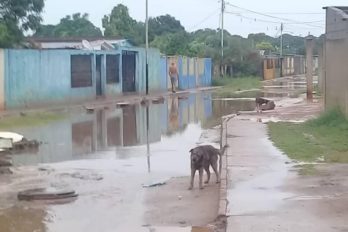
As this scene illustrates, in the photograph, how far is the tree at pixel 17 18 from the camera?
31797 mm

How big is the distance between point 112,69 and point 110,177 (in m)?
25.5

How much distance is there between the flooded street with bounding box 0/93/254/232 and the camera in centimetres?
945

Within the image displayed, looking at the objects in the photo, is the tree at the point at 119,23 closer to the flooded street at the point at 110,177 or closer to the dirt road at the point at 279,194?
the flooded street at the point at 110,177

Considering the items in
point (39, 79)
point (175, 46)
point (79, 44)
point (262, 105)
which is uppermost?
point (175, 46)

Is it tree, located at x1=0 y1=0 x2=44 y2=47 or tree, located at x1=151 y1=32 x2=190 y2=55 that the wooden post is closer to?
tree, located at x1=0 y1=0 x2=44 y2=47

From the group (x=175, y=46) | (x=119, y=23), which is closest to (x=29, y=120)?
(x=175, y=46)

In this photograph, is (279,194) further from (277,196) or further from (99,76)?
(99,76)

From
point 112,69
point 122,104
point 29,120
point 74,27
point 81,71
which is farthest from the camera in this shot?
point 74,27

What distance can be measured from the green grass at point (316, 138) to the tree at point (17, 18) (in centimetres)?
1576

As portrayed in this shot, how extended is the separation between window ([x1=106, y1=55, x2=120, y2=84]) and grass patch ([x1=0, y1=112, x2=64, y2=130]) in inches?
447

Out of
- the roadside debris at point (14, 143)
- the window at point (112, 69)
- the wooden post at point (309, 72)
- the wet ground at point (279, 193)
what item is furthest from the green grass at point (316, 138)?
the window at point (112, 69)

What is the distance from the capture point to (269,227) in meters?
7.92

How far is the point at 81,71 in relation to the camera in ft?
111

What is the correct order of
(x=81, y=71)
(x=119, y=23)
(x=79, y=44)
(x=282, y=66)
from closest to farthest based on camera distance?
(x=81, y=71), (x=79, y=44), (x=119, y=23), (x=282, y=66)
